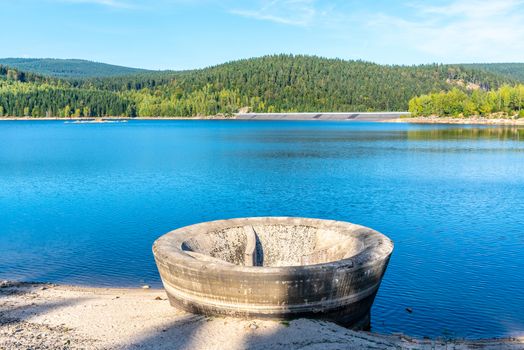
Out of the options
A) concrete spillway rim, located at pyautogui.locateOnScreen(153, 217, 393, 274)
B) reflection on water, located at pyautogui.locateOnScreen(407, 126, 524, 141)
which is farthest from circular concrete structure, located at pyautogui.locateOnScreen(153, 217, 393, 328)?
reflection on water, located at pyautogui.locateOnScreen(407, 126, 524, 141)

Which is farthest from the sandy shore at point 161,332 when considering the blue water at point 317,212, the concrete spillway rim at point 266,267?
the blue water at point 317,212

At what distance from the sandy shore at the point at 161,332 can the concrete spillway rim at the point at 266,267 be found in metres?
1.63

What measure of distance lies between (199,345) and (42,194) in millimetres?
35010

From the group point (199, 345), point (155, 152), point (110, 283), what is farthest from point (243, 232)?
point (155, 152)

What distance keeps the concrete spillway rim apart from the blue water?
261 centimetres

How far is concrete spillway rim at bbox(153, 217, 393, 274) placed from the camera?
15.7 m

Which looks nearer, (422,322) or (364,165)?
(422,322)

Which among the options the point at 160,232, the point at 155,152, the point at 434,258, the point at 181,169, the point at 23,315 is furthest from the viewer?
the point at 155,152

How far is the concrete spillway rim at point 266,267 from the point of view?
51.5ft

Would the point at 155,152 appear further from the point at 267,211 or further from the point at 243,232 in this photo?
the point at 243,232

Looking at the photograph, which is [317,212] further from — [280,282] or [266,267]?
[280,282]

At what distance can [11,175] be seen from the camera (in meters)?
57.4

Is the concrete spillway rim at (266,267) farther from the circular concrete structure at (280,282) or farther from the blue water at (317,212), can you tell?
the blue water at (317,212)

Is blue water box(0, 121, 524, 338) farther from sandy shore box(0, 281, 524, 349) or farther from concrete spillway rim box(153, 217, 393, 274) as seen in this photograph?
concrete spillway rim box(153, 217, 393, 274)
